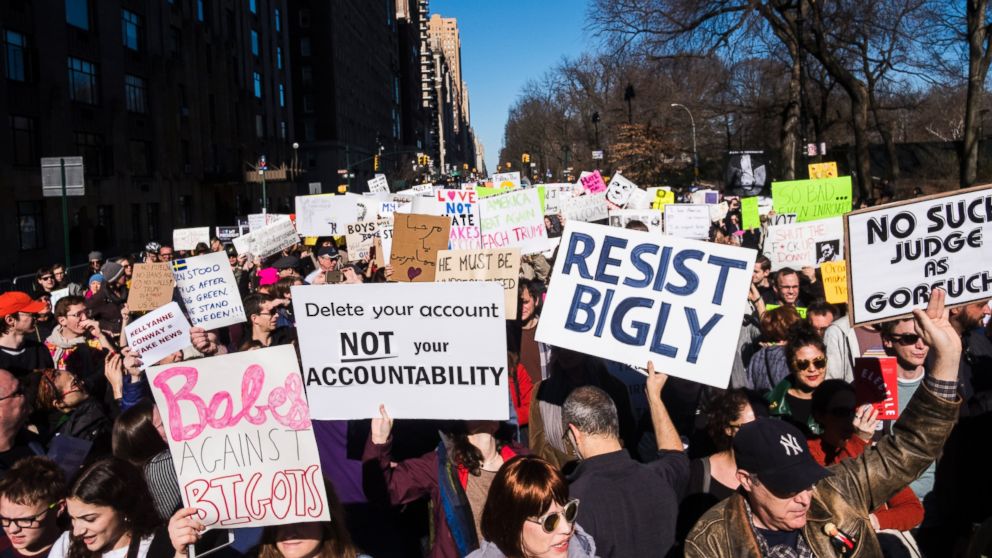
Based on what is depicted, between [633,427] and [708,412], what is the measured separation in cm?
106

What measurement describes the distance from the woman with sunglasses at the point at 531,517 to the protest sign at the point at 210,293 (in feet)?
19.4

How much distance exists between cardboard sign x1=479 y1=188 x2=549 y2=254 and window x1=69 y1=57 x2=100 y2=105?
28129 mm

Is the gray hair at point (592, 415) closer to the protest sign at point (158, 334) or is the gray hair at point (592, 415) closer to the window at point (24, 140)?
the protest sign at point (158, 334)

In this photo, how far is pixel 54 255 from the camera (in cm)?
3128

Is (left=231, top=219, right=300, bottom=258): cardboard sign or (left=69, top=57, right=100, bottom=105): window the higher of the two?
(left=69, top=57, right=100, bottom=105): window

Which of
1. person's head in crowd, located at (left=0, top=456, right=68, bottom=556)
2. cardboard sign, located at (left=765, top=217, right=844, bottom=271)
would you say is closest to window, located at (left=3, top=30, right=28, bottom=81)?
cardboard sign, located at (left=765, top=217, right=844, bottom=271)

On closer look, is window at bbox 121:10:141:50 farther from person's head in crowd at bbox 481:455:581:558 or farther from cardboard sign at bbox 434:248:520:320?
person's head in crowd at bbox 481:455:581:558

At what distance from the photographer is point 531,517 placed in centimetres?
318

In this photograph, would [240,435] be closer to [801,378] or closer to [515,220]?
[801,378]

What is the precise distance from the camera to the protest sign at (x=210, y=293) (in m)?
8.63

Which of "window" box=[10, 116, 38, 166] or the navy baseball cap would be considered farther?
"window" box=[10, 116, 38, 166]

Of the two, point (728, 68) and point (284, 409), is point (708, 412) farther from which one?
point (728, 68)

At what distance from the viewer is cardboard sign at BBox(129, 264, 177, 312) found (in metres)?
9.62

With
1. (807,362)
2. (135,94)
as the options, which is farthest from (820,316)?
(135,94)
